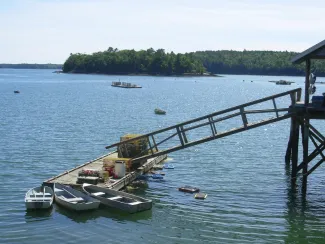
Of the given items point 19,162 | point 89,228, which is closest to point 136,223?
point 89,228

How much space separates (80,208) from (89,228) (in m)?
1.78

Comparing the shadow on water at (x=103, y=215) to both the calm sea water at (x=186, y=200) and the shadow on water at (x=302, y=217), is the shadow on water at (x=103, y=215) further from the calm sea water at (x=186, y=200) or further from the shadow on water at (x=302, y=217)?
the shadow on water at (x=302, y=217)

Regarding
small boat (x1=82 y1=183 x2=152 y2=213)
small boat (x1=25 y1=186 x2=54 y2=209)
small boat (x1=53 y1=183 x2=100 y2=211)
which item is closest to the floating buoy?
small boat (x1=82 y1=183 x2=152 y2=213)

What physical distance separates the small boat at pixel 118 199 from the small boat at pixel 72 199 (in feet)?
1.31

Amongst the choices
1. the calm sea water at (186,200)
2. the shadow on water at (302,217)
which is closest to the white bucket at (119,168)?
the calm sea water at (186,200)

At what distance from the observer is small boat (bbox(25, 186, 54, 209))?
76.7ft

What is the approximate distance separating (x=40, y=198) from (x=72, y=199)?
144 centimetres

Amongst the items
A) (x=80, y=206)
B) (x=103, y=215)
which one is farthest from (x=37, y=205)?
(x=103, y=215)

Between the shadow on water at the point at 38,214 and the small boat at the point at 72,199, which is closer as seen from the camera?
the shadow on water at the point at 38,214

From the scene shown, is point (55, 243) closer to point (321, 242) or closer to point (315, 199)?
point (321, 242)

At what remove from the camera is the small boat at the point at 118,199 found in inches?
921

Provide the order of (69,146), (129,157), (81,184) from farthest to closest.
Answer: (69,146)
(129,157)
(81,184)

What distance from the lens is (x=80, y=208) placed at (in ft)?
76.1

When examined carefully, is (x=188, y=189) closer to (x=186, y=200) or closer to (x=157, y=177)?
(x=186, y=200)
